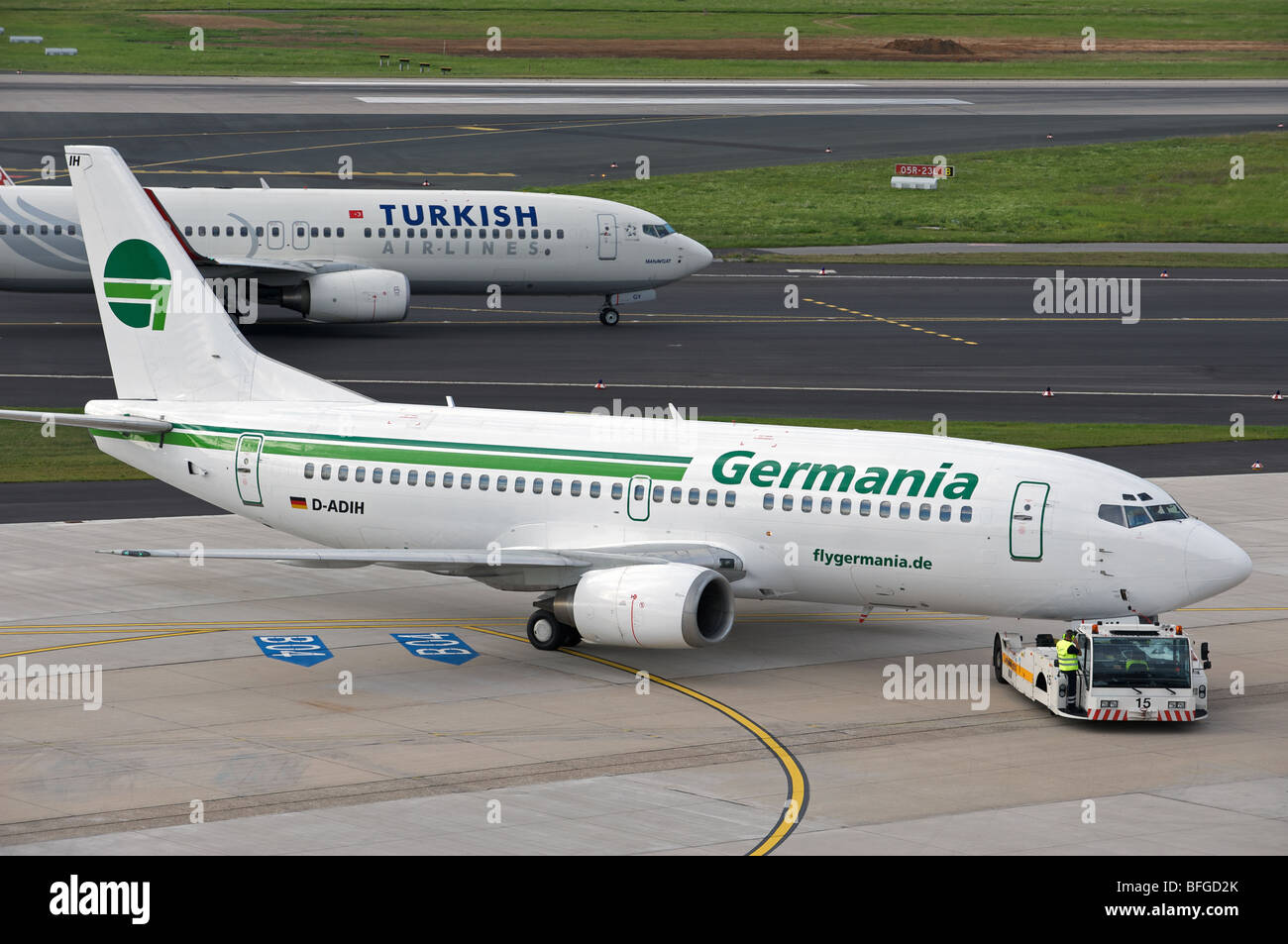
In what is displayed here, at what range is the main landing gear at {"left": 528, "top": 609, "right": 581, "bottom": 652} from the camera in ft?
119

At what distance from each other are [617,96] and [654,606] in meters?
113

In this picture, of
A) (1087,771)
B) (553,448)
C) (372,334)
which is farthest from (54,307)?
(1087,771)

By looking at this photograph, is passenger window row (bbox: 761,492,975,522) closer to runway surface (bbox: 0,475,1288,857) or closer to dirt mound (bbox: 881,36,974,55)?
runway surface (bbox: 0,475,1288,857)

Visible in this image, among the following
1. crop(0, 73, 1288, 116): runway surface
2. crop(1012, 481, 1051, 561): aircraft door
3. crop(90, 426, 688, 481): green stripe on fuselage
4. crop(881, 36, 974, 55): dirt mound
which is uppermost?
crop(881, 36, 974, 55): dirt mound

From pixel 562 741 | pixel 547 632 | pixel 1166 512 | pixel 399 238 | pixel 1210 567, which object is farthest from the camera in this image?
pixel 399 238

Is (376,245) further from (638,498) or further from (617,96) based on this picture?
(617,96)

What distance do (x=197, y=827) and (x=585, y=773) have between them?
5.99 m

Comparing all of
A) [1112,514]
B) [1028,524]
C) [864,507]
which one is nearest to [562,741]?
[864,507]

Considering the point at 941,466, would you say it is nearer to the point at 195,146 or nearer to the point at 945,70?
the point at 195,146

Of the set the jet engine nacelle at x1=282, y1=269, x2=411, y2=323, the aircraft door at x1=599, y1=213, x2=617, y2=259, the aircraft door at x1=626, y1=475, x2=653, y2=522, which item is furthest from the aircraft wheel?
the aircraft door at x1=599, y1=213, x2=617, y2=259

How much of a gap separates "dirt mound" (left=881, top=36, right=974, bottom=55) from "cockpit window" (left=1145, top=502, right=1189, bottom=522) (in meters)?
147

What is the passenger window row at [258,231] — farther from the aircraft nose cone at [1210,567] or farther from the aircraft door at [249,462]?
the aircraft nose cone at [1210,567]

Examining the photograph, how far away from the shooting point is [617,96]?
469ft

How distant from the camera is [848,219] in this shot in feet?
361
